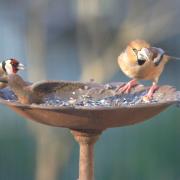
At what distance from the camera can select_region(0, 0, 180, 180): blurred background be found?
128 inches

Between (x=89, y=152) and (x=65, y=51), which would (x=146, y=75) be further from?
(x=65, y=51)

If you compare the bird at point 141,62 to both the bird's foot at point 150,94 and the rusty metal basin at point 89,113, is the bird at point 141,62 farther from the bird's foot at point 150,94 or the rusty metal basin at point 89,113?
the rusty metal basin at point 89,113

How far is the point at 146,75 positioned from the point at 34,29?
1063 millimetres

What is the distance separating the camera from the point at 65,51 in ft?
10.8

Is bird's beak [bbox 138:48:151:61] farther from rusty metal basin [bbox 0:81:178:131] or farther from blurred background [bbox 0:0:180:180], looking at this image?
blurred background [bbox 0:0:180:180]

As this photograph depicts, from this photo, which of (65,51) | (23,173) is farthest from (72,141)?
(65,51)

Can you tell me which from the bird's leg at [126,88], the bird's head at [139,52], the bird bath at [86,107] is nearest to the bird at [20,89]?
the bird bath at [86,107]

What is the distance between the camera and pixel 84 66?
132 inches

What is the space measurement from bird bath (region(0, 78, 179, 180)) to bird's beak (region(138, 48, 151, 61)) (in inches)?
4.6

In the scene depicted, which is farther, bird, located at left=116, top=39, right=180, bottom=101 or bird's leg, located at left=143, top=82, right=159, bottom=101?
bird, located at left=116, top=39, right=180, bottom=101

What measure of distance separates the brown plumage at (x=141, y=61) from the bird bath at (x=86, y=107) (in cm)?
9

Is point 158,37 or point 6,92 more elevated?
point 158,37

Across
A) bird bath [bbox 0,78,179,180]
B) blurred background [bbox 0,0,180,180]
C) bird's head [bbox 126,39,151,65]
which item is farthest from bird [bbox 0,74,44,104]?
blurred background [bbox 0,0,180,180]

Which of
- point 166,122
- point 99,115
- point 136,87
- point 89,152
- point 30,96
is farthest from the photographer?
point 166,122
